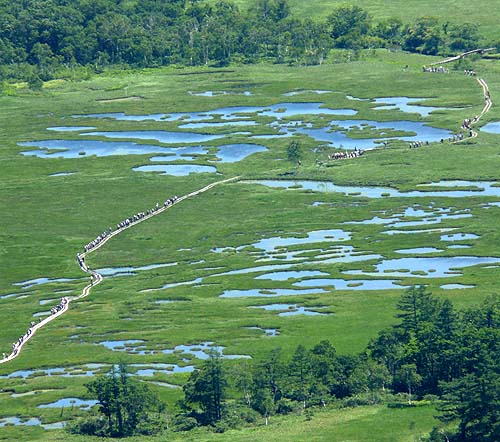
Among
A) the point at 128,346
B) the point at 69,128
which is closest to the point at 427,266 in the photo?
the point at 128,346

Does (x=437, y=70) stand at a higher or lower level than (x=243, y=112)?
higher

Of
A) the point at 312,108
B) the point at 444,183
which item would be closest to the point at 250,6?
the point at 312,108

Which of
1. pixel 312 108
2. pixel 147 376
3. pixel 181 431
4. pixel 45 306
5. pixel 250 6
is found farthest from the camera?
pixel 250 6

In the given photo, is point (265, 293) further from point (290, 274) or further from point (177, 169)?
point (177, 169)

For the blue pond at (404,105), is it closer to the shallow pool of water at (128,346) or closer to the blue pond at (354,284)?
the blue pond at (354,284)

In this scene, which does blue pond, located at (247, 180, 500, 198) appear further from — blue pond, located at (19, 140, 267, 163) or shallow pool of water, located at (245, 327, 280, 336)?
shallow pool of water, located at (245, 327, 280, 336)

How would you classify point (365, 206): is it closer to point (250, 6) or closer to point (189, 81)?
point (189, 81)

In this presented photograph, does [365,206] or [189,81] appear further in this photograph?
[189,81]

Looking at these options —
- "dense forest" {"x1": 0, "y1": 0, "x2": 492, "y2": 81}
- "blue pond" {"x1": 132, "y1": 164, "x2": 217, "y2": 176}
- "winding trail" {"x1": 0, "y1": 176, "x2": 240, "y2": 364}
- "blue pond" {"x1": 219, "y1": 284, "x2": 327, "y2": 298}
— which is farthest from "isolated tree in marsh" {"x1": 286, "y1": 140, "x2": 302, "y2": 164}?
"dense forest" {"x1": 0, "y1": 0, "x2": 492, "y2": 81}
